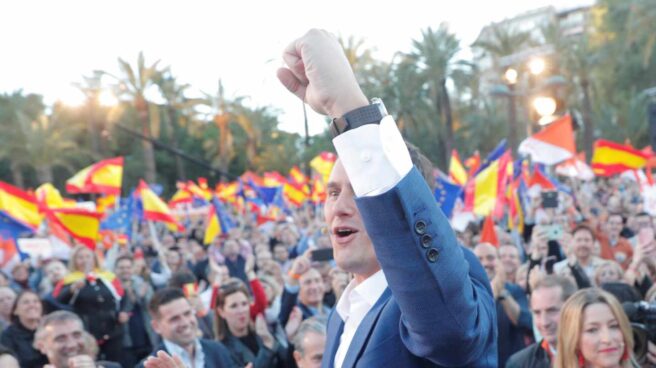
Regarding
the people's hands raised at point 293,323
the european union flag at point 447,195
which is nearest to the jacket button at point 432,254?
the people's hands raised at point 293,323

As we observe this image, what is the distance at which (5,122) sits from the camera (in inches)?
1715

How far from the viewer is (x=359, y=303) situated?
1979mm

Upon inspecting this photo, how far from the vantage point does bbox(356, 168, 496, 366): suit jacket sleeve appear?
4.72ft

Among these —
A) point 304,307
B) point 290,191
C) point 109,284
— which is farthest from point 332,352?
point 290,191

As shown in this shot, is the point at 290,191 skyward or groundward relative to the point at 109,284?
groundward

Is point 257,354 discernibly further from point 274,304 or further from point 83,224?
point 83,224

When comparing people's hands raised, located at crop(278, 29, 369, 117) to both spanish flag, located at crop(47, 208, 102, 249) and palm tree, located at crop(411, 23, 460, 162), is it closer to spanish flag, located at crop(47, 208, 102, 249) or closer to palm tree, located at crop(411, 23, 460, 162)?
spanish flag, located at crop(47, 208, 102, 249)

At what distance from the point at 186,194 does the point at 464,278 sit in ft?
83.5

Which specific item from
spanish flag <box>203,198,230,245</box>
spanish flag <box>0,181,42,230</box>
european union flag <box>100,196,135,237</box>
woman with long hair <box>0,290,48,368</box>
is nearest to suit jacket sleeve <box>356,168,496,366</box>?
woman with long hair <box>0,290,48,368</box>

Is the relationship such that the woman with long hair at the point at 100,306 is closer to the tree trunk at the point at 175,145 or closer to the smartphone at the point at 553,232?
the smartphone at the point at 553,232

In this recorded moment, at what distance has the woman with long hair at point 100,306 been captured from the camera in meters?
7.81

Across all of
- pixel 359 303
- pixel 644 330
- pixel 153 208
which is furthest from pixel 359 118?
pixel 153 208

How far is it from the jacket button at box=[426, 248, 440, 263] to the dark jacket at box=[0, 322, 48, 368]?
5.69 meters

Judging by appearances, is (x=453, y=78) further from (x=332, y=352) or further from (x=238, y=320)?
(x=332, y=352)
